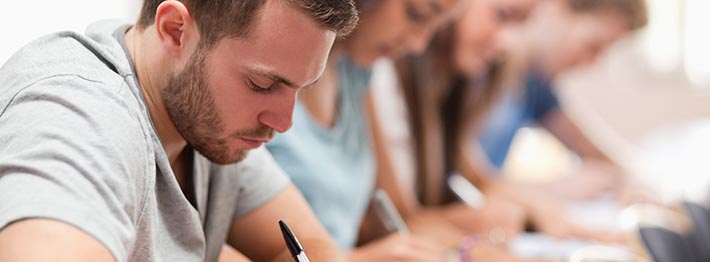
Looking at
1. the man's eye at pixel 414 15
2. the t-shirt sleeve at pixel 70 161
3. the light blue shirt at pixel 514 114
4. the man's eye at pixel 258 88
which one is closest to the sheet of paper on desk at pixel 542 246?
the man's eye at pixel 414 15

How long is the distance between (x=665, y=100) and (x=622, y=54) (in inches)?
8.8

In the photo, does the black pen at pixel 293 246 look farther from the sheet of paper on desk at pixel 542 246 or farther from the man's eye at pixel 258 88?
the sheet of paper on desk at pixel 542 246

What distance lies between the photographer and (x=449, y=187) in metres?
1.72

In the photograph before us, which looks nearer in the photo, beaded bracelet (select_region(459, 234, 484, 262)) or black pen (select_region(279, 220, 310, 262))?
black pen (select_region(279, 220, 310, 262))

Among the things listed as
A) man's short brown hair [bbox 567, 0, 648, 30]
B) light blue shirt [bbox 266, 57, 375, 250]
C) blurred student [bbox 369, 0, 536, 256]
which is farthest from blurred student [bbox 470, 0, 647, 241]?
light blue shirt [bbox 266, 57, 375, 250]

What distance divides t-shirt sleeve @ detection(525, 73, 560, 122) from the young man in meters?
1.61

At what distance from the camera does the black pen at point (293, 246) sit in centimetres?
81

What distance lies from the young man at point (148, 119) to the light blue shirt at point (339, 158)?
0.85ft

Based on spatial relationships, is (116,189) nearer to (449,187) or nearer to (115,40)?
(115,40)

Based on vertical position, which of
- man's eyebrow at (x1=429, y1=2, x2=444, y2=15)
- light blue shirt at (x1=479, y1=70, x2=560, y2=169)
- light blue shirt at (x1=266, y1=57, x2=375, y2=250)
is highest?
light blue shirt at (x1=479, y1=70, x2=560, y2=169)

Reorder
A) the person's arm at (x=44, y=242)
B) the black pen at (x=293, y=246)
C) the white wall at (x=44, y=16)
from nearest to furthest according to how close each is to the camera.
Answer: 1. the person's arm at (x=44, y=242)
2. the black pen at (x=293, y=246)
3. the white wall at (x=44, y=16)

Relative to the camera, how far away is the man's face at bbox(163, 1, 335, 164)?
677 millimetres

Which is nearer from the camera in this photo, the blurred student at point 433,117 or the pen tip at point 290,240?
the pen tip at point 290,240

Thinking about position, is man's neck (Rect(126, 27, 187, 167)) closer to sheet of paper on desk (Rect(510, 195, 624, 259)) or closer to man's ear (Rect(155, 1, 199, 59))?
man's ear (Rect(155, 1, 199, 59))
